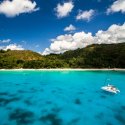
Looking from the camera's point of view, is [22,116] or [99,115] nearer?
[22,116]

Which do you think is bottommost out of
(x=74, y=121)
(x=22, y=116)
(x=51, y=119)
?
(x=74, y=121)

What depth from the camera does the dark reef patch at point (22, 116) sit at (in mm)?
36581

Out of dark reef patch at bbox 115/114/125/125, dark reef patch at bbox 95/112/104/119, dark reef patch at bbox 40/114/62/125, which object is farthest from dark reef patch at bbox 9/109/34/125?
dark reef patch at bbox 115/114/125/125

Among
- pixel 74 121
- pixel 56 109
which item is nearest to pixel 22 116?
pixel 56 109

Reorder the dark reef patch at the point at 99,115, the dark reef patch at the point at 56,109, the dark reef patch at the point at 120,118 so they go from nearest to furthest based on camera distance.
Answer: the dark reef patch at the point at 120,118, the dark reef patch at the point at 99,115, the dark reef patch at the point at 56,109

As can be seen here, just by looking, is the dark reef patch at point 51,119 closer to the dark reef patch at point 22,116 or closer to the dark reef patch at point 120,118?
the dark reef patch at point 22,116

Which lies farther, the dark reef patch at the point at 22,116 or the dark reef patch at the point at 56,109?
the dark reef patch at the point at 56,109

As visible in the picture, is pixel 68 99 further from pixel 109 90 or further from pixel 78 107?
pixel 109 90

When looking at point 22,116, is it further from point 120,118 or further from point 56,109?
point 120,118

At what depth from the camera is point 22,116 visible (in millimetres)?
39969

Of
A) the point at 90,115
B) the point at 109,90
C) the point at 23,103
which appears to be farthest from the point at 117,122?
the point at 109,90

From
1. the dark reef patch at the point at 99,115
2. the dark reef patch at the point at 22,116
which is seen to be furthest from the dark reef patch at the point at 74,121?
the dark reef patch at the point at 22,116

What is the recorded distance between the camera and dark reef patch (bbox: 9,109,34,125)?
36.6 meters

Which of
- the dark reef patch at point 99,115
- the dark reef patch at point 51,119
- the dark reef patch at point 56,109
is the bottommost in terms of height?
the dark reef patch at point 99,115
